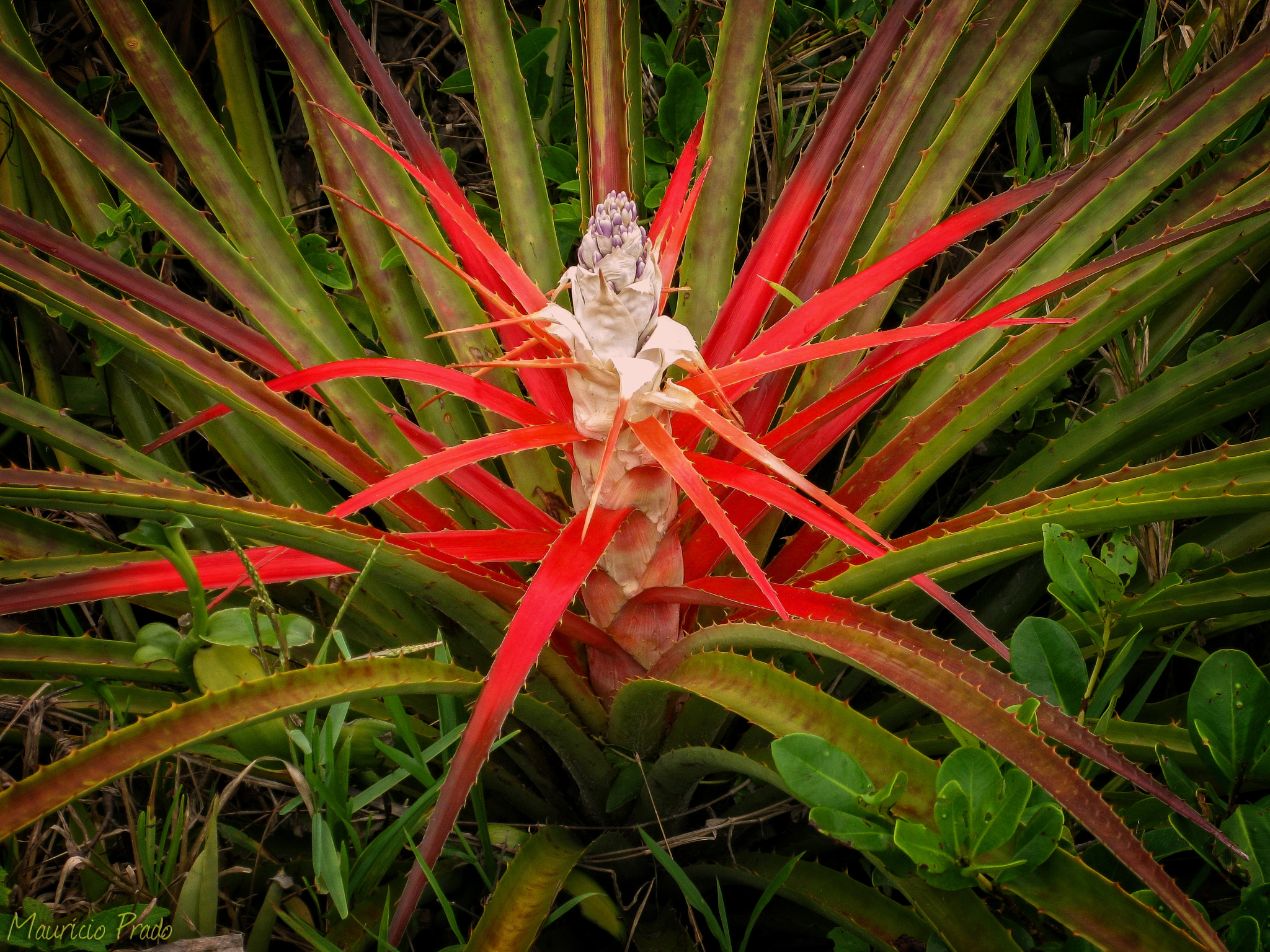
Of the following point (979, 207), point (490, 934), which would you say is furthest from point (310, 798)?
point (979, 207)

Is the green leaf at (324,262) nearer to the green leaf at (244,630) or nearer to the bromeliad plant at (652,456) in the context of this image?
the bromeliad plant at (652,456)

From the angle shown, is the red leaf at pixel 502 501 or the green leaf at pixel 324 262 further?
the green leaf at pixel 324 262

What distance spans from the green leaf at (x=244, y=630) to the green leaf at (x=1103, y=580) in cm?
72

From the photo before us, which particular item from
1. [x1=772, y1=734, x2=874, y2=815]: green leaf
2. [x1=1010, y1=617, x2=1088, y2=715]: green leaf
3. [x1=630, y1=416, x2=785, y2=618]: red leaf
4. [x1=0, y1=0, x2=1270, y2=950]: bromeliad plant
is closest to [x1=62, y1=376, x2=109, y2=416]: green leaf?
[x1=0, y1=0, x2=1270, y2=950]: bromeliad plant

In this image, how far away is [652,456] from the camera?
78 centimetres

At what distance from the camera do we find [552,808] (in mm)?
1146

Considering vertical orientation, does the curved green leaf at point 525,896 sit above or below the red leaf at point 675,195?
below

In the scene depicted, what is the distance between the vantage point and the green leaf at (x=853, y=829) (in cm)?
66

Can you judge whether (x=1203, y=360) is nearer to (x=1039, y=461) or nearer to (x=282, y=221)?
(x=1039, y=461)

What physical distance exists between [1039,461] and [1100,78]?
1032 millimetres

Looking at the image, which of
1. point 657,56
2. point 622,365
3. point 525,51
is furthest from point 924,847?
point 657,56

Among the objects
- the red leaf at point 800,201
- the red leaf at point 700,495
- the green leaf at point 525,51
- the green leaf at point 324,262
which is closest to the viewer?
the red leaf at point 700,495

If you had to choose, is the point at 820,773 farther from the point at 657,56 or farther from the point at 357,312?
the point at 657,56

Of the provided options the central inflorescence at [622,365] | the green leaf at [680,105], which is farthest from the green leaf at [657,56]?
the central inflorescence at [622,365]
